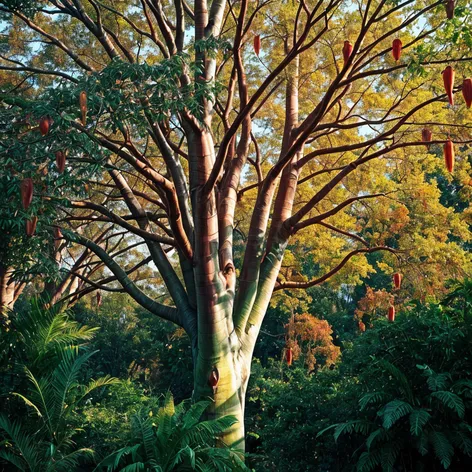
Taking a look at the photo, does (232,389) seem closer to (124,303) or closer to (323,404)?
(323,404)

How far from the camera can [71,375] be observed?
7.93 meters

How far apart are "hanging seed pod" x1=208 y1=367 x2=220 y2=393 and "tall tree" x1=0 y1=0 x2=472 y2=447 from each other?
0.06ft

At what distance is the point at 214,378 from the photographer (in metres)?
8.49

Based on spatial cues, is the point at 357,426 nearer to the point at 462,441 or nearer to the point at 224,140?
the point at 462,441

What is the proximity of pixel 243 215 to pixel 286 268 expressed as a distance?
5.78 feet

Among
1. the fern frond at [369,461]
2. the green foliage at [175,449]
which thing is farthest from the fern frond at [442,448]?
the green foliage at [175,449]

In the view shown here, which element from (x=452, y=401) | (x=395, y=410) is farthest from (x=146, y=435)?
(x=452, y=401)

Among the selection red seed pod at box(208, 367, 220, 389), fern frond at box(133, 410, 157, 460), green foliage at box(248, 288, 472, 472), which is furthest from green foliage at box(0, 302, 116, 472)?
green foliage at box(248, 288, 472, 472)

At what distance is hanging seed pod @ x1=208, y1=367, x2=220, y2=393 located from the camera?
848cm

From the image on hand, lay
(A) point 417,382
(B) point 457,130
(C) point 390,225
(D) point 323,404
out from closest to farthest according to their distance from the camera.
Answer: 1. (A) point 417,382
2. (D) point 323,404
3. (B) point 457,130
4. (C) point 390,225

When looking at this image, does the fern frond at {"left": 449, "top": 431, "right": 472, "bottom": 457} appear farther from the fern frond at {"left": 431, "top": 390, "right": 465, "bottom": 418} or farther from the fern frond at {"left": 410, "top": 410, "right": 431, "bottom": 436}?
the fern frond at {"left": 410, "top": 410, "right": 431, "bottom": 436}

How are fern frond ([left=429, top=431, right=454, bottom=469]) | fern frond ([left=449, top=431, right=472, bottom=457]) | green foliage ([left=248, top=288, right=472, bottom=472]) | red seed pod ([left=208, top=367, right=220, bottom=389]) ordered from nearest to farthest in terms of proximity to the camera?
fern frond ([left=429, top=431, right=454, bottom=469]) < fern frond ([left=449, top=431, right=472, bottom=457]) < green foliage ([left=248, top=288, right=472, bottom=472]) < red seed pod ([left=208, top=367, right=220, bottom=389])

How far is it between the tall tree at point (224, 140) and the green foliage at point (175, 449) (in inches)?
45.9

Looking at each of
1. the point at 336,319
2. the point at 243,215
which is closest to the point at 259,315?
the point at 243,215
